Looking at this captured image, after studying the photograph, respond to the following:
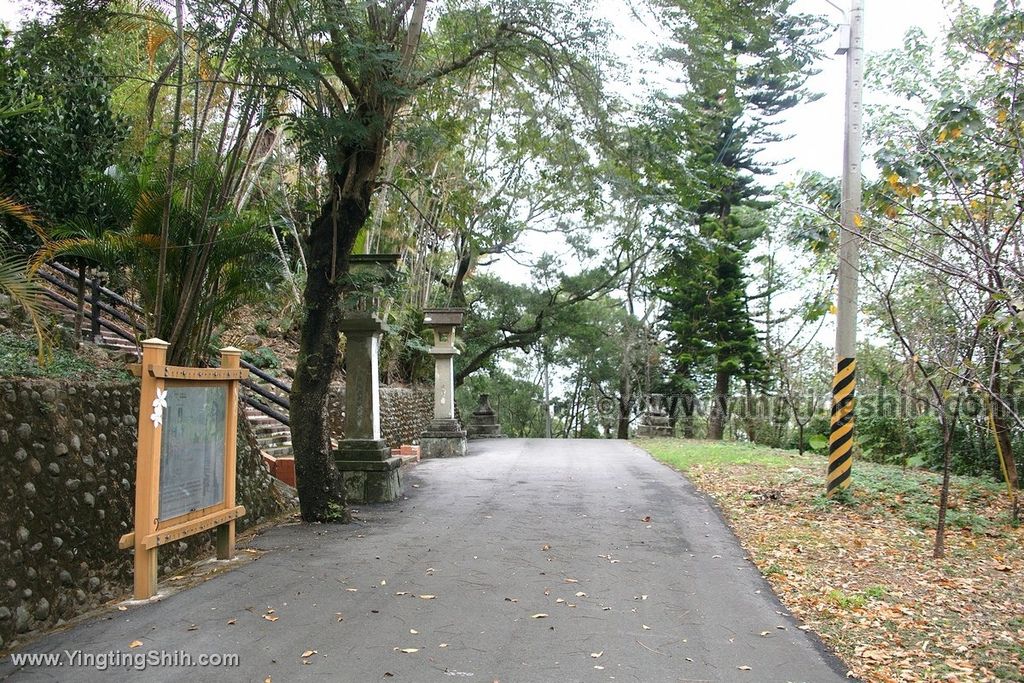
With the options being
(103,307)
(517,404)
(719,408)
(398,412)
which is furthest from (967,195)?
(517,404)

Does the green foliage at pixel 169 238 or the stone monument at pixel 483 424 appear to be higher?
the green foliage at pixel 169 238

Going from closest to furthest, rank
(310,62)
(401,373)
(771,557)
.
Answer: (310,62), (771,557), (401,373)

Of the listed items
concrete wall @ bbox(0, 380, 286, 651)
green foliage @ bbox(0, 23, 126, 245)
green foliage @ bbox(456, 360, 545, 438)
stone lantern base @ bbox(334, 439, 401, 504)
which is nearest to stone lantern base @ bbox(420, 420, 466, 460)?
stone lantern base @ bbox(334, 439, 401, 504)

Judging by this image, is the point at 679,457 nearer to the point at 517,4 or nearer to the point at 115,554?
the point at 517,4

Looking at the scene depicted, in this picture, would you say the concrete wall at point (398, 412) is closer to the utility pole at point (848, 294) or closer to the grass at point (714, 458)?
the grass at point (714, 458)

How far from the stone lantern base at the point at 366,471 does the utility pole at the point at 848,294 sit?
5.87 metres

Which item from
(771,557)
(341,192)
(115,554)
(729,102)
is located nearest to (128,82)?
(341,192)

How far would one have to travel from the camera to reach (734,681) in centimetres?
383

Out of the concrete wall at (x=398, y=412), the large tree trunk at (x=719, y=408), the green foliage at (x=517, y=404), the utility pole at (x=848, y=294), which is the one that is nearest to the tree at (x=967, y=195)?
the utility pole at (x=848, y=294)

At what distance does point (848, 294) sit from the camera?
9219 millimetres

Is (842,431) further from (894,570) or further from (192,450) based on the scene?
(192,450)

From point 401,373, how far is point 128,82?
11.2 metres

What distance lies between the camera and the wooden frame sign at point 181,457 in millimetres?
4777

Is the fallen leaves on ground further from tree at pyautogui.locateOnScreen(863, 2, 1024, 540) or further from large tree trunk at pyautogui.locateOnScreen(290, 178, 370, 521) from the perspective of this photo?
Result: large tree trunk at pyautogui.locateOnScreen(290, 178, 370, 521)
